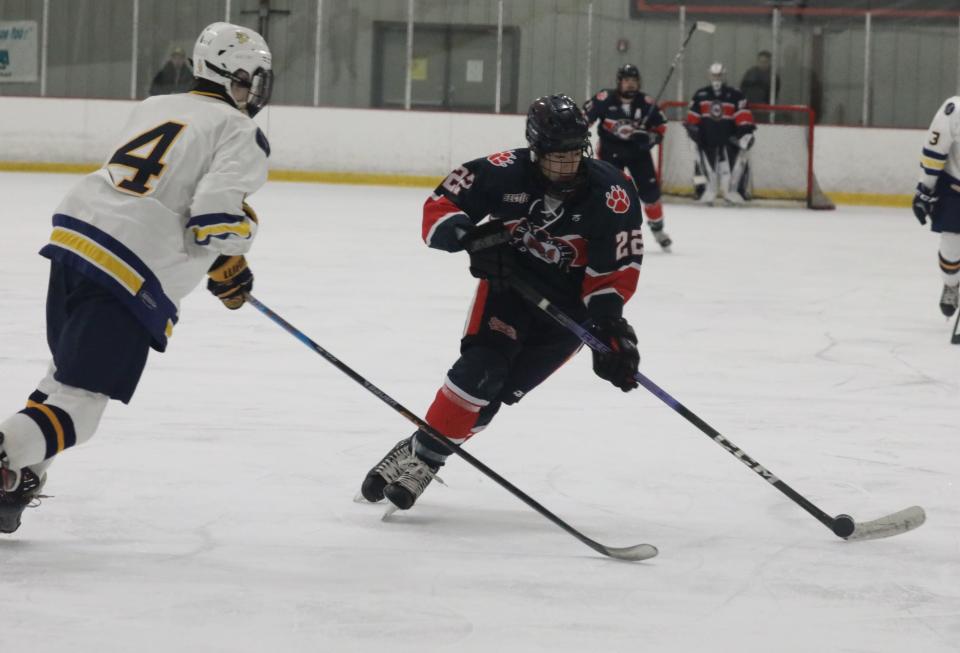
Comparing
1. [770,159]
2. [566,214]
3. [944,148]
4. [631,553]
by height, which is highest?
[770,159]

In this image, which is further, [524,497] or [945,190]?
[945,190]

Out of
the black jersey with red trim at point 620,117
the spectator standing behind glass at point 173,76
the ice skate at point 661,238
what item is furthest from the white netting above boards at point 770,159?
the spectator standing behind glass at point 173,76

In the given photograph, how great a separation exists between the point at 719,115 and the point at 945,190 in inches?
253

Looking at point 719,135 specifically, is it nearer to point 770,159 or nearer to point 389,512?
point 770,159

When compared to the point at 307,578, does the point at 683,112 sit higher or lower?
higher

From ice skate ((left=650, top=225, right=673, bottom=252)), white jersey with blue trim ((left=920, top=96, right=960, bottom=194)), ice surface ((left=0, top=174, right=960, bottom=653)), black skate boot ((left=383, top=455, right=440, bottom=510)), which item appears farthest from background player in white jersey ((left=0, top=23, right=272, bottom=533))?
ice skate ((left=650, top=225, right=673, bottom=252))

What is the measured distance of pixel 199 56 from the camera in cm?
254

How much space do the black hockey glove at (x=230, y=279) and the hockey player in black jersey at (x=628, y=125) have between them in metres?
6.17

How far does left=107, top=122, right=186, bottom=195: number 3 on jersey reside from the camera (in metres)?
2.38

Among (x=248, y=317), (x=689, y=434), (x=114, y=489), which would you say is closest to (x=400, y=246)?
(x=248, y=317)

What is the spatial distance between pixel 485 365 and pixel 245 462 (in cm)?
68

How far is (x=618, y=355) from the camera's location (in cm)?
265

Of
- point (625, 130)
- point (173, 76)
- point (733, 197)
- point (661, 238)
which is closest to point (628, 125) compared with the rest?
point (625, 130)

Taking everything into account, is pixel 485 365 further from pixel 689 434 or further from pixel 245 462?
pixel 689 434
